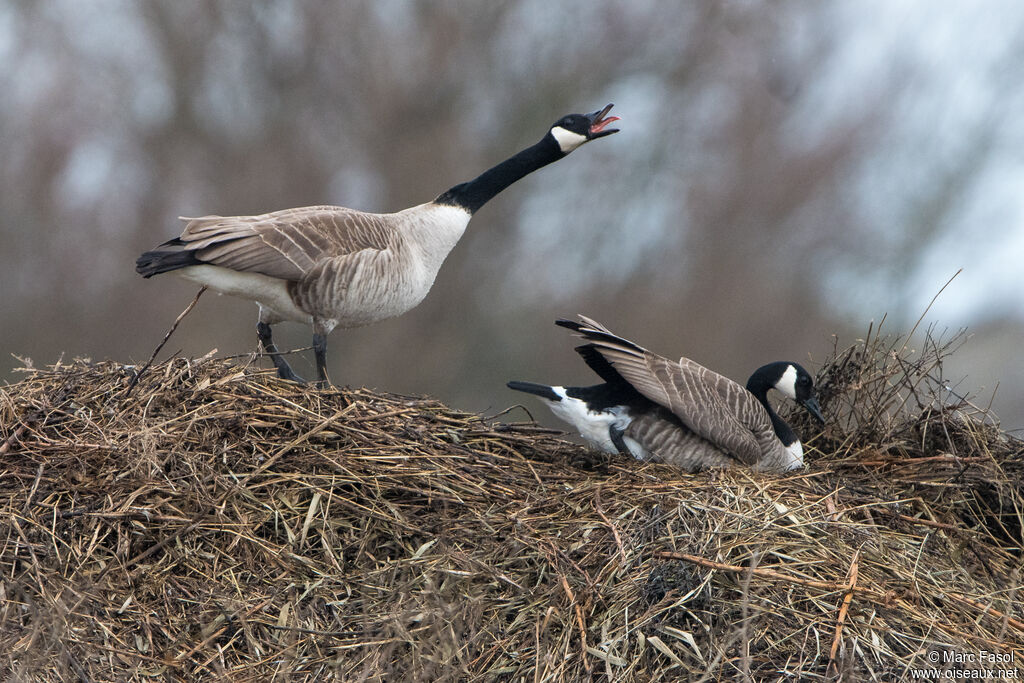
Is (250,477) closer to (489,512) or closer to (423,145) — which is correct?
(489,512)

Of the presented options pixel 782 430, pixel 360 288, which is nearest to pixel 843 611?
pixel 782 430

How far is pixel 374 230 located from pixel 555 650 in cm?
237

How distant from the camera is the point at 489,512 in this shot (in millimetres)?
3133

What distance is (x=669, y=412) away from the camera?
403 cm

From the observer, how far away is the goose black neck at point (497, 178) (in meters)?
4.90

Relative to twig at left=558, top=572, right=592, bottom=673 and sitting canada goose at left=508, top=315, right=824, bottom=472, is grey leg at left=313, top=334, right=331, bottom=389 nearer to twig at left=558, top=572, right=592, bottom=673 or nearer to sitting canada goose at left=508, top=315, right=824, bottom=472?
sitting canada goose at left=508, top=315, right=824, bottom=472

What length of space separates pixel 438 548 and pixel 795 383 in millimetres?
1981

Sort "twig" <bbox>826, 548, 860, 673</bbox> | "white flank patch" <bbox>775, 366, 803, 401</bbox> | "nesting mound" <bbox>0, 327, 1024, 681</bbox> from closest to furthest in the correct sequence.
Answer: "twig" <bbox>826, 548, 860, 673</bbox>, "nesting mound" <bbox>0, 327, 1024, 681</bbox>, "white flank patch" <bbox>775, 366, 803, 401</bbox>

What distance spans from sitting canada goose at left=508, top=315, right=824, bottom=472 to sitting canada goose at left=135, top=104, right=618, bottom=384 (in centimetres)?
80

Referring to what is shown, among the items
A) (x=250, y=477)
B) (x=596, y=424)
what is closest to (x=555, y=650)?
(x=250, y=477)

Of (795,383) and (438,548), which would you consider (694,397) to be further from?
(438,548)

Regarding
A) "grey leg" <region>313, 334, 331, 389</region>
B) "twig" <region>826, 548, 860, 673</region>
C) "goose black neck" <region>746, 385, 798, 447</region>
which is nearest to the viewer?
"twig" <region>826, 548, 860, 673</region>

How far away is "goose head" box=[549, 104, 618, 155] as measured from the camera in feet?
16.0

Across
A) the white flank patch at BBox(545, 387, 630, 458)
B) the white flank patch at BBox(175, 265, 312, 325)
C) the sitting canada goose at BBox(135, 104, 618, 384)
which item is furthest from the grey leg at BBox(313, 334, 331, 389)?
the white flank patch at BBox(545, 387, 630, 458)
